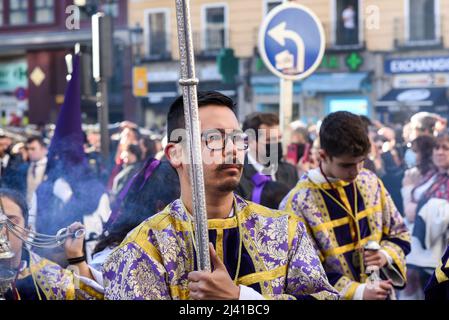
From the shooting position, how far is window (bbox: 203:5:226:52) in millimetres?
6340

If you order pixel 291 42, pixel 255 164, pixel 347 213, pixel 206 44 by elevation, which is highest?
pixel 206 44

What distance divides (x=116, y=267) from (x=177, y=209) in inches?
9.4

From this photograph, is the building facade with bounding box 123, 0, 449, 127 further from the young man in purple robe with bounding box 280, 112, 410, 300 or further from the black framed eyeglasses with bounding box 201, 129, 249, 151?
the black framed eyeglasses with bounding box 201, 129, 249, 151

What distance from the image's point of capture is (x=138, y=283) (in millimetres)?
2312

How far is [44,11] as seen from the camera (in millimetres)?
5273

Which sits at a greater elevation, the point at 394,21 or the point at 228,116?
the point at 394,21

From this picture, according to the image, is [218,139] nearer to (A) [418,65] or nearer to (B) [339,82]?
(A) [418,65]

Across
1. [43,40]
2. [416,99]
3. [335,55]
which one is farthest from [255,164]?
[335,55]

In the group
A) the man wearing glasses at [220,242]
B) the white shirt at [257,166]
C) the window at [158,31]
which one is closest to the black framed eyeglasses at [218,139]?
the man wearing glasses at [220,242]

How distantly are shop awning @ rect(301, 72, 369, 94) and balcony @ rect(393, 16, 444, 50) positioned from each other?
1321mm

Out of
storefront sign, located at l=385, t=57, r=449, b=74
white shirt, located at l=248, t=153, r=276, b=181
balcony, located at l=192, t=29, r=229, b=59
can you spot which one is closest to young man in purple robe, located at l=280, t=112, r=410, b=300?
white shirt, located at l=248, t=153, r=276, b=181

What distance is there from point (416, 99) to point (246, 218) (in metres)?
9.03

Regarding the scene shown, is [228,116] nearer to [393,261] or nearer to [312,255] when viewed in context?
[312,255]
